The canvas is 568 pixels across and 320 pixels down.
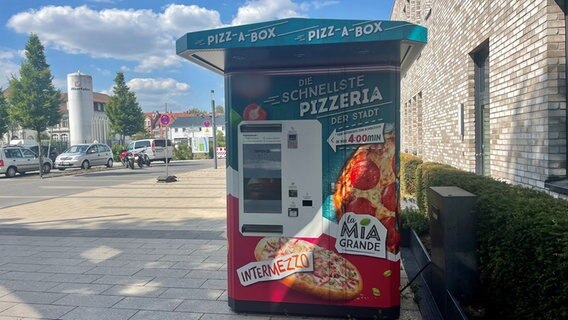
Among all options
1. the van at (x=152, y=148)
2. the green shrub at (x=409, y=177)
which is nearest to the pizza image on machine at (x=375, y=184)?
the green shrub at (x=409, y=177)

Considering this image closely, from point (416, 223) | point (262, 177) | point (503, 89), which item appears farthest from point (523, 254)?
point (503, 89)

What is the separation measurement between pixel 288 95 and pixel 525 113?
2.87m

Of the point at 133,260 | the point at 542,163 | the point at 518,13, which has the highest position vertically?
the point at 518,13

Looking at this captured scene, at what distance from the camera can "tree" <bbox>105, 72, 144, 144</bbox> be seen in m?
48.9

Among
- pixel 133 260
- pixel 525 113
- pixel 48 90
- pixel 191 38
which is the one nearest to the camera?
pixel 191 38

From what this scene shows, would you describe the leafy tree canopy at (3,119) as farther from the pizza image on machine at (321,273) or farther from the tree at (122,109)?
the pizza image on machine at (321,273)

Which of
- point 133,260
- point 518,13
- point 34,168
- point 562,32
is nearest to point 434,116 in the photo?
point 518,13

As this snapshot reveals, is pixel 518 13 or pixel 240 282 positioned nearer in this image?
pixel 240 282

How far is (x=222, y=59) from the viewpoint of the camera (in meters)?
3.90

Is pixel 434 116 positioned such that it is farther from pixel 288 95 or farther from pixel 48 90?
pixel 48 90

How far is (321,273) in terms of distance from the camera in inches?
151

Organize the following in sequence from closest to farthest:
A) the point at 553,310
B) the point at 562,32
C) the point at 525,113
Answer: the point at 553,310 → the point at 562,32 → the point at 525,113

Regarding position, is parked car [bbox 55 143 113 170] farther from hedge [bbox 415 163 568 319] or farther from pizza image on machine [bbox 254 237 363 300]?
hedge [bbox 415 163 568 319]

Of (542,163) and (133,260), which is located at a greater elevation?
(542,163)
